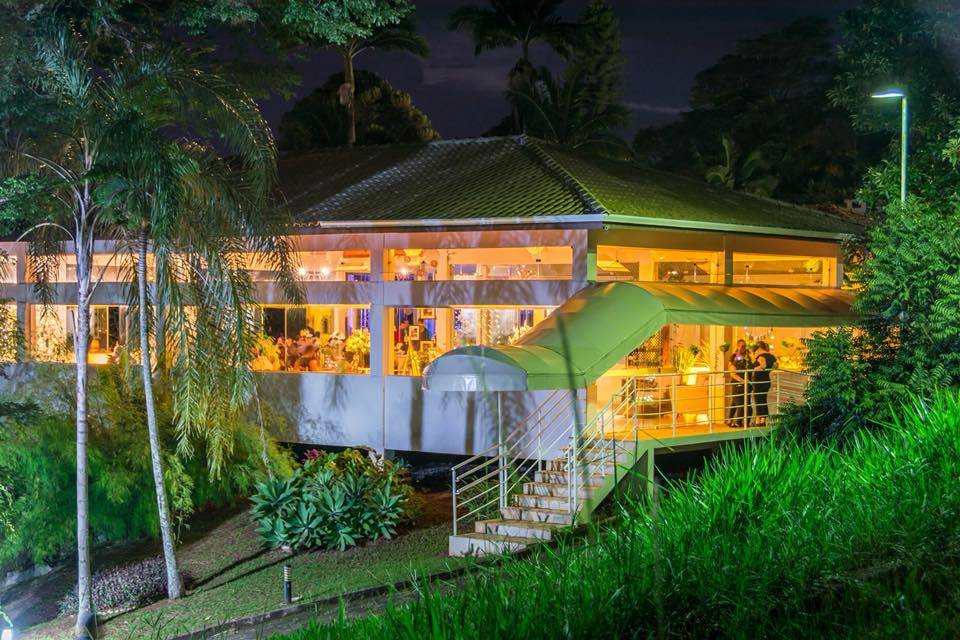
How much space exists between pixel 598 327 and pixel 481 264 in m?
3.97

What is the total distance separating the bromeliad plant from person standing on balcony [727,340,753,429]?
5932mm

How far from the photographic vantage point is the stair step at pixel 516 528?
669 inches

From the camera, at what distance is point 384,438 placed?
901 inches

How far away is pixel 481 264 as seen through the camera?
22.4m

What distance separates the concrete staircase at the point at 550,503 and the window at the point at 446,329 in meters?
3.47

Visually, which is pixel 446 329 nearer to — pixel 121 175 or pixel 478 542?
pixel 478 542

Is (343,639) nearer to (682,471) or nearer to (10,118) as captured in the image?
(10,118)

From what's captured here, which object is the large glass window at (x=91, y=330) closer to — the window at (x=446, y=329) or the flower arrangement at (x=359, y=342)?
the flower arrangement at (x=359, y=342)

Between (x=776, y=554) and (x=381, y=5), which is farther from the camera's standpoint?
(x=381, y=5)

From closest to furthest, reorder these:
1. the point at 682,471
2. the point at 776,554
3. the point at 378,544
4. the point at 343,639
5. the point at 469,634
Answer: the point at 469,634 < the point at 343,639 < the point at 776,554 < the point at 378,544 < the point at 682,471

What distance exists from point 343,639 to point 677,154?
4307cm

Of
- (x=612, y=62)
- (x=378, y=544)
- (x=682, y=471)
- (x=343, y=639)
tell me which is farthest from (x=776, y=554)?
(x=612, y=62)

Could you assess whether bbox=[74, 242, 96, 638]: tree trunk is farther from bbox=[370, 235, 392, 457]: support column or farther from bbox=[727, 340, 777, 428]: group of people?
bbox=[727, 340, 777, 428]: group of people

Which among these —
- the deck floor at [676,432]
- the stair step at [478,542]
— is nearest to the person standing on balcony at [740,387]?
the deck floor at [676,432]
